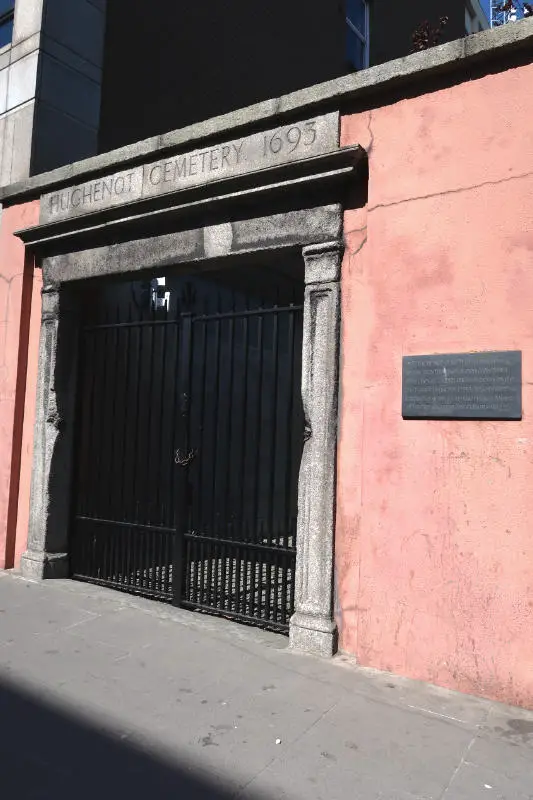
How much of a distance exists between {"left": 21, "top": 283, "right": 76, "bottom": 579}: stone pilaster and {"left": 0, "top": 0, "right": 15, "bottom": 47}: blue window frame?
3467 mm

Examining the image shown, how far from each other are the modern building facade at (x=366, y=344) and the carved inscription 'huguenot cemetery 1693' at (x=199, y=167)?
19 millimetres

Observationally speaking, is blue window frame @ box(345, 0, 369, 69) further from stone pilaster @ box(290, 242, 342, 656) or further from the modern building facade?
stone pilaster @ box(290, 242, 342, 656)

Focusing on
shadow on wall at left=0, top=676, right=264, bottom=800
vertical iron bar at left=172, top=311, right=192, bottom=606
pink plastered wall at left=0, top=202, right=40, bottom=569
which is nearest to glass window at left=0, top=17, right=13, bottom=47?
pink plastered wall at left=0, top=202, right=40, bottom=569

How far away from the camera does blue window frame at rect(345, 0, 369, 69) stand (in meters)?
12.1

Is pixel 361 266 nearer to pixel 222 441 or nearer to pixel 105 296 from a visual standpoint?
pixel 105 296

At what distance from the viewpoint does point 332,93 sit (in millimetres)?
4191

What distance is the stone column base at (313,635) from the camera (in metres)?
3.96

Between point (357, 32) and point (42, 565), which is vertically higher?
point (357, 32)

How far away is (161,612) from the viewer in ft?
16.0

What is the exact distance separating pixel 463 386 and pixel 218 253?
2.26 m

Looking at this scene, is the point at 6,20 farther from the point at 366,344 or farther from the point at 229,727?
the point at 229,727

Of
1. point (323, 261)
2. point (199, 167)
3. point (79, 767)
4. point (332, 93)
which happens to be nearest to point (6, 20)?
point (199, 167)

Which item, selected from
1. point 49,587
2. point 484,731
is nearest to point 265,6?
point 49,587

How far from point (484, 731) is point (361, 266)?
2838 mm
